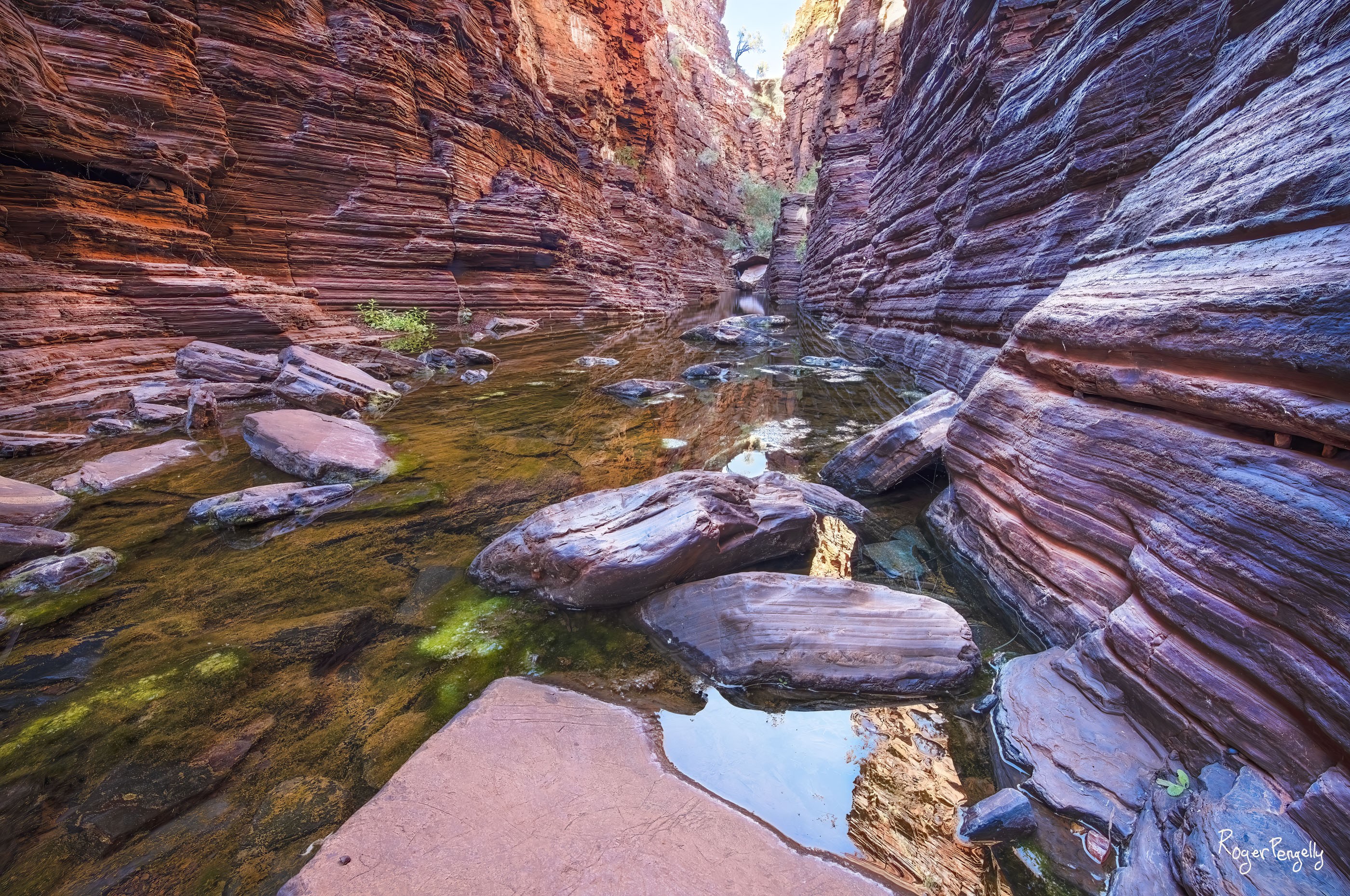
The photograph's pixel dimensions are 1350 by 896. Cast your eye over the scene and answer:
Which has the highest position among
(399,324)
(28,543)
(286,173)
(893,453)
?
(286,173)

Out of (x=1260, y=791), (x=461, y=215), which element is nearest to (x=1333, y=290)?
(x=1260, y=791)

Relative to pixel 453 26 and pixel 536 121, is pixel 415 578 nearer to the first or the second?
pixel 453 26

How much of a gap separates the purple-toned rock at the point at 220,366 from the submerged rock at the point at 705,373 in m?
6.59

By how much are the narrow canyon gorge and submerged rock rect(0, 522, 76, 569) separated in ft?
0.12

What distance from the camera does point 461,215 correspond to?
15008 mm

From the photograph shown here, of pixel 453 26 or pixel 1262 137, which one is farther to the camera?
pixel 453 26

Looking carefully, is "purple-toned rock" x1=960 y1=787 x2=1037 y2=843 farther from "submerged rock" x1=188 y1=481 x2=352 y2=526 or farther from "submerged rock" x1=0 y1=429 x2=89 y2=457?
"submerged rock" x1=0 y1=429 x2=89 y2=457

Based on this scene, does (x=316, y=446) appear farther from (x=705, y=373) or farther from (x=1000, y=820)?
(x=705, y=373)

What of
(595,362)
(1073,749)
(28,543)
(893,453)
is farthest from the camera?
(595,362)

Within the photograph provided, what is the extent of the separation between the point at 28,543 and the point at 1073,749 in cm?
569

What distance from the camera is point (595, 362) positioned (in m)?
10.4

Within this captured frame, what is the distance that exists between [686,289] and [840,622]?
31.2 metres
